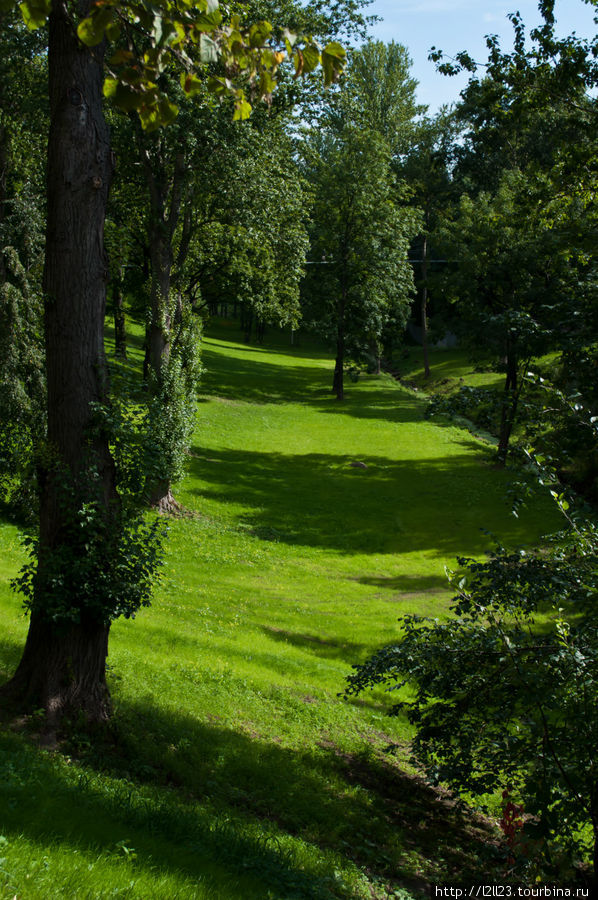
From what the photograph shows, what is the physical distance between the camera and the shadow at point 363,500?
78.0 ft

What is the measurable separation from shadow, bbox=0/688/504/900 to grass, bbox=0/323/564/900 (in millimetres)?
23

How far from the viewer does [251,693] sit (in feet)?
33.5

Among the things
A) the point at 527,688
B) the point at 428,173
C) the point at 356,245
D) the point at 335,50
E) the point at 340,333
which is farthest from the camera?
the point at 428,173

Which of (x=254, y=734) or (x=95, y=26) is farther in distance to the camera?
(x=254, y=734)

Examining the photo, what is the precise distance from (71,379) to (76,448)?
28.1 inches

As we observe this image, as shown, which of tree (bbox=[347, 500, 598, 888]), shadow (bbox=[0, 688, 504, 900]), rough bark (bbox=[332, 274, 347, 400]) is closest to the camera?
shadow (bbox=[0, 688, 504, 900])

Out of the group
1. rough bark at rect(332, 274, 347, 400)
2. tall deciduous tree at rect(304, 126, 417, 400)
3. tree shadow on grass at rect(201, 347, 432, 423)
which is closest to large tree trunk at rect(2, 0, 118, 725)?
tree shadow on grass at rect(201, 347, 432, 423)

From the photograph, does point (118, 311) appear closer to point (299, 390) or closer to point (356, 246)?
point (299, 390)

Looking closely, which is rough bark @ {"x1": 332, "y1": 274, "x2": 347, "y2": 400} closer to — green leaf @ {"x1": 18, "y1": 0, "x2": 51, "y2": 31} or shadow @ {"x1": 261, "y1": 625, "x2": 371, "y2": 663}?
shadow @ {"x1": 261, "y1": 625, "x2": 371, "y2": 663}

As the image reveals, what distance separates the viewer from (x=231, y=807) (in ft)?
21.7

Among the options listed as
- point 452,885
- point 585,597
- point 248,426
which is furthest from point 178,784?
point 248,426

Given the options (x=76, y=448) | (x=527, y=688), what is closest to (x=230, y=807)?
(x=527, y=688)

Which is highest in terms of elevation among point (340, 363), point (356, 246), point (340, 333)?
point (356, 246)

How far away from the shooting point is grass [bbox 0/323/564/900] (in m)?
4.57
